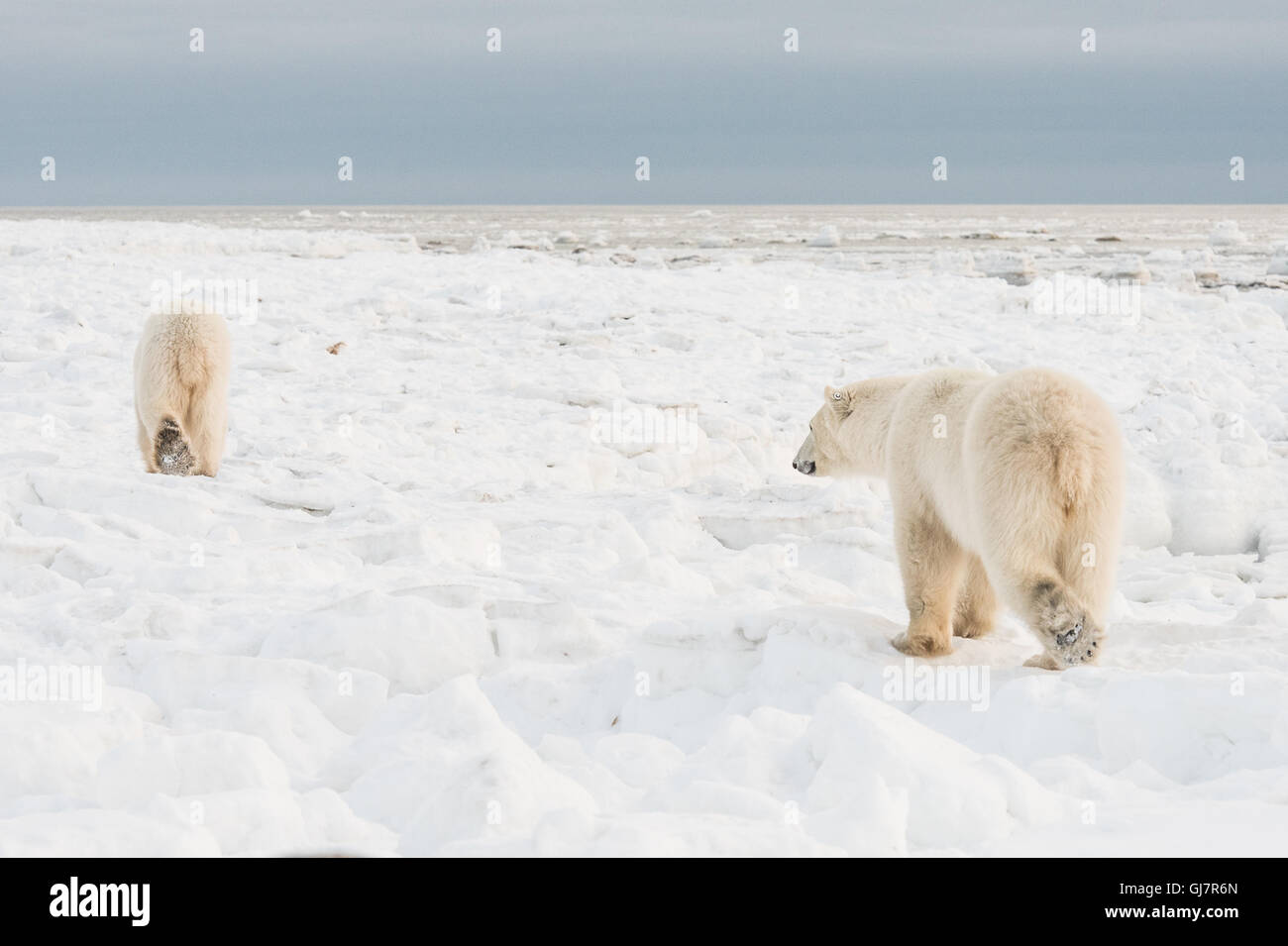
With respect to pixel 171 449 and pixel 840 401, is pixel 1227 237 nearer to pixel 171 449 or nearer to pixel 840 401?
pixel 840 401

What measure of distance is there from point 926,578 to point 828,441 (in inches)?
50.9

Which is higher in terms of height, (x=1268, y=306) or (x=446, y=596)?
(x=1268, y=306)

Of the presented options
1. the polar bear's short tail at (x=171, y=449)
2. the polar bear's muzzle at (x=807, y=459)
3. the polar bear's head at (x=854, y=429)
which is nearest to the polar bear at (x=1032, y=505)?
the polar bear's head at (x=854, y=429)

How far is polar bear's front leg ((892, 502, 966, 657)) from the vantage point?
418 cm

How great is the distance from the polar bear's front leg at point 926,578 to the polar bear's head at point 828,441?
0.93 metres

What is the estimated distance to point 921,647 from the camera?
13.6ft

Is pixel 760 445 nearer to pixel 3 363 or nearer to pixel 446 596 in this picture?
pixel 446 596

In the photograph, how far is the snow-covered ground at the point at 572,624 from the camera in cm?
273

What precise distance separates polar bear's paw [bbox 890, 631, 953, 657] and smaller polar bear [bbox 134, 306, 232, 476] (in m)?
4.34
